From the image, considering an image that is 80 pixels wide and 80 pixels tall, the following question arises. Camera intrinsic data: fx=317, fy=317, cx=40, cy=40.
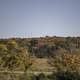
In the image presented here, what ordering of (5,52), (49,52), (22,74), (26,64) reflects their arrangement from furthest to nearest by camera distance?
(49,52), (5,52), (26,64), (22,74)

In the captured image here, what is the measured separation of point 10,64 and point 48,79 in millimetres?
4638

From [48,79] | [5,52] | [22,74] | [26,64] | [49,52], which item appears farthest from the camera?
[49,52]

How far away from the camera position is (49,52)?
43.9 meters

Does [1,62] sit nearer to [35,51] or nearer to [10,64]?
[10,64]

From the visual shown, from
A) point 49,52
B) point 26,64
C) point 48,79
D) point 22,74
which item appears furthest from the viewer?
point 49,52

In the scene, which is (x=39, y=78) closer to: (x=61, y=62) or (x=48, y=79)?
(x=48, y=79)

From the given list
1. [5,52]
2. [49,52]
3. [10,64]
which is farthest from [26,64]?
[49,52]

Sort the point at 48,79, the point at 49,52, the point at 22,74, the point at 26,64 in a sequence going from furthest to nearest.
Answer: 1. the point at 49,52
2. the point at 26,64
3. the point at 22,74
4. the point at 48,79

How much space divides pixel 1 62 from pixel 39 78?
5011 millimetres

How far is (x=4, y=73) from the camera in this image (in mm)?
20750

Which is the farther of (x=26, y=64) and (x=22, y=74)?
(x=26, y=64)

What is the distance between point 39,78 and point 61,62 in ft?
13.6

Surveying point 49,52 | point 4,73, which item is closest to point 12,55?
point 4,73

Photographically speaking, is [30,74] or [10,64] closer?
[30,74]
